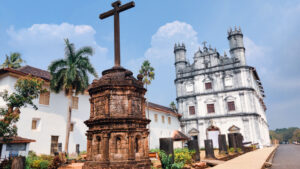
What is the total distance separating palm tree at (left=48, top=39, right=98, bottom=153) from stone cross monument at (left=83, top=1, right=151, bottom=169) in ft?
37.2

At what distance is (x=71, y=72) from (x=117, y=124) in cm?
1296

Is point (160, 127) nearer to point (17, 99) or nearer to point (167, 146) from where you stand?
point (167, 146)

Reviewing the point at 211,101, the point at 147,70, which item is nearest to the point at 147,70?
the point at 147,70

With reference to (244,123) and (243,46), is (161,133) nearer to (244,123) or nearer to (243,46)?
(244,123)

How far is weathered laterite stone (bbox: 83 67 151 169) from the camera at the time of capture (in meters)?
7.56

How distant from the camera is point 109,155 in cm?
757

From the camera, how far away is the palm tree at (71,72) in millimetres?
19000

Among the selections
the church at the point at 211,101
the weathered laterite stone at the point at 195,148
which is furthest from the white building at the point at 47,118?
the weathered laterite stone at the point at 195,148

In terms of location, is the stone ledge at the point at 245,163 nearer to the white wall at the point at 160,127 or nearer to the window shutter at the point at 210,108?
the white wall at the point at 160,127

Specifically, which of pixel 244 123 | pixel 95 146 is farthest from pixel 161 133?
pixel 95 146

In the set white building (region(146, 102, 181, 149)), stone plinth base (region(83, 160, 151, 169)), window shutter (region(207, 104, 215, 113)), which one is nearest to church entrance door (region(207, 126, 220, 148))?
window shutter (region(207, 104, 215, 113))

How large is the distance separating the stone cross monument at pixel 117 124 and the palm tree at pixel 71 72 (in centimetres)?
1133

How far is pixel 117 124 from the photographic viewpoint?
25.4 ft

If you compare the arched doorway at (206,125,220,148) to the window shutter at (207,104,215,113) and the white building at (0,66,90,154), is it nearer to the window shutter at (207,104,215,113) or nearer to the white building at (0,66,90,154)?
the window shutter at (207,104,215,113)
